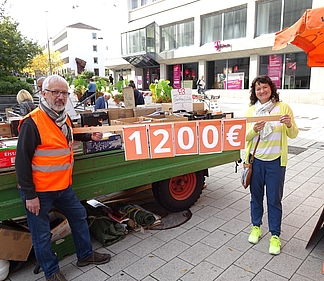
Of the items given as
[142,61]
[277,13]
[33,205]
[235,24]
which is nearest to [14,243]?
[33,205]

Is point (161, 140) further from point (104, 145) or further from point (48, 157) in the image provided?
point (48, 157)

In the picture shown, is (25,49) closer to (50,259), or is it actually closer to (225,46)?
(225,46)

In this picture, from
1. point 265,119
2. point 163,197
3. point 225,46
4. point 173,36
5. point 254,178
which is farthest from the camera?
point 173,36

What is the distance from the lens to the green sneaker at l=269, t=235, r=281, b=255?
10.0ft

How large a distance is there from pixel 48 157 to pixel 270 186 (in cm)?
216

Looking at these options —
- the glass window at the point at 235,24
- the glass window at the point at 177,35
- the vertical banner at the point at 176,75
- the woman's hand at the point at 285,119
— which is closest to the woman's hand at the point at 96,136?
the woman's hand at the point at 285,119

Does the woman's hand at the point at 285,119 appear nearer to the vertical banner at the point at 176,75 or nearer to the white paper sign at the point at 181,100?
the white paper sign at the point at 181,100

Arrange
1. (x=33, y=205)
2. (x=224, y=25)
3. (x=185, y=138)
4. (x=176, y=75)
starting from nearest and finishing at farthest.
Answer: (x=33, y=205) < (x=185, y=138) < (x=224, y=25) < (x=176, y=75)

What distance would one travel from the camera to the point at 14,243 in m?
2.79

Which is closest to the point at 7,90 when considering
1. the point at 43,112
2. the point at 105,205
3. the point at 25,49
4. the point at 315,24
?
the point at 25,49

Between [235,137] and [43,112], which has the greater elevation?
[43,112]

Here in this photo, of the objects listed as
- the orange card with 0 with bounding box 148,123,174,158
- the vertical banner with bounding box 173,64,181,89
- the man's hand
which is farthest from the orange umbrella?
the vertical banner with bounding box 173,64,181,89

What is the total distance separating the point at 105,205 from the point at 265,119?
2414mm

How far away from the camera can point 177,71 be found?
26234mm
